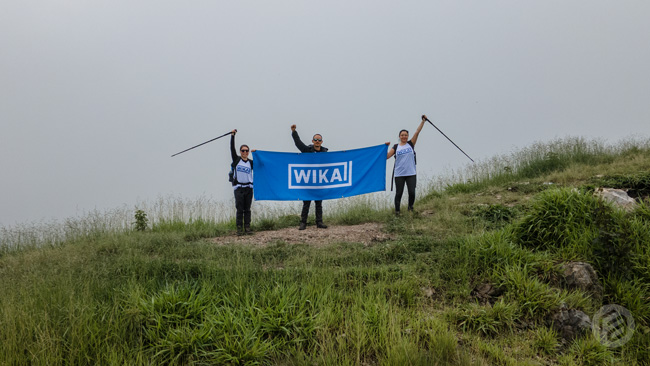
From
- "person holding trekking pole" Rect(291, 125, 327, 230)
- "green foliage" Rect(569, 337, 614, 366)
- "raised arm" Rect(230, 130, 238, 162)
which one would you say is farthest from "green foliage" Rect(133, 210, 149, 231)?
"green foliage" Rect(569, 337, 614, 366)

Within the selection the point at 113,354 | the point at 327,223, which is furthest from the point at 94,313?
the point at 327,223

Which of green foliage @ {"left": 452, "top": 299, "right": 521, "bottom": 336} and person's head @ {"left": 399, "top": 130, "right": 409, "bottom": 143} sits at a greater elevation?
person's head @ {"left": 399, "top": 130, "right": 409, "bottom": 143}

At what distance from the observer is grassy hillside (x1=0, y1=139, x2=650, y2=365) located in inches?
156

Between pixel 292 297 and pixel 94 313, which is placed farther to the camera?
pixel 292 297

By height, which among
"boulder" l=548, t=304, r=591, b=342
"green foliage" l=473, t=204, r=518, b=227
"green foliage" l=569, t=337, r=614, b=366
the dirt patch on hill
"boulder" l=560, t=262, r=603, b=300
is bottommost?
"green foliage" l=569, t=337, r=614, b=366

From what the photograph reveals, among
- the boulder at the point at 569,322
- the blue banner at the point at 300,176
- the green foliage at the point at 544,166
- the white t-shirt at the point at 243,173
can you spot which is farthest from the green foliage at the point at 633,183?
the white t-shirt at the point at 243,173

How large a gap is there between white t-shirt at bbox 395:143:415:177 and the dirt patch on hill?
1.34 metres

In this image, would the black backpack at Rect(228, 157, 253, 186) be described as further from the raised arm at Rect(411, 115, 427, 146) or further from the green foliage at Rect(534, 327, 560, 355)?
the green foliage at Rect(534, 327, 560, 355)

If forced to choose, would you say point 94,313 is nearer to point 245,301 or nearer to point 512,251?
point 245,301

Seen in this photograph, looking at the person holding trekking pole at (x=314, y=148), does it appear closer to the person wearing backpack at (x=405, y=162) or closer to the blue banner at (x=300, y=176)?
the blue banner at (x=300, y=176)

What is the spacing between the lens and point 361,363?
3.93m

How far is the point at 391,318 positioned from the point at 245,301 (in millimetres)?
1626

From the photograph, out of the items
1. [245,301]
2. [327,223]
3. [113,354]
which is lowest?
[113,354]

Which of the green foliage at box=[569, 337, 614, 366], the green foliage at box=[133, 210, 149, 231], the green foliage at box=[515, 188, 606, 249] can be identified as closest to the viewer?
the green foliage at box=[569, 337, 614, 366]
